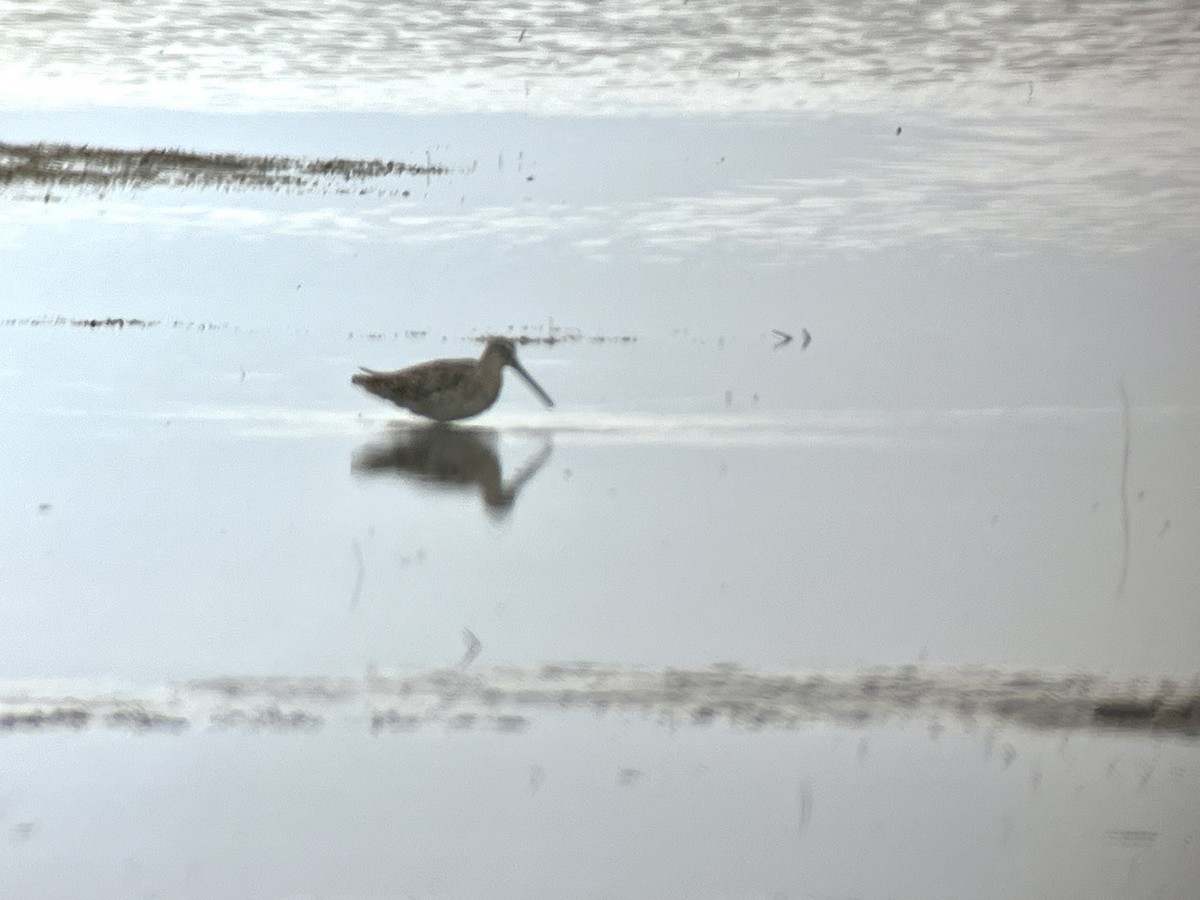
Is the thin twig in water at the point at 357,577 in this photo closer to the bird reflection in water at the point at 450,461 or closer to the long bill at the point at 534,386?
the bird reflection in water at the point at 450,461

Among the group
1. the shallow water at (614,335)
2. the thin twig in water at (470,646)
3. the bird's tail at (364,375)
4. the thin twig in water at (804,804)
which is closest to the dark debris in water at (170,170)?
the shallow water at (614,335)

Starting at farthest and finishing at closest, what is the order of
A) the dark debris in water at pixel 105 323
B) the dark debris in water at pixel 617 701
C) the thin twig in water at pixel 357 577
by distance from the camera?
the dark debris in water at pixel 105 323, the thin twig in water at pixel 357 577, the dark debris in water at pixel 617 701

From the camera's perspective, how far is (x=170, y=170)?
3979 mm

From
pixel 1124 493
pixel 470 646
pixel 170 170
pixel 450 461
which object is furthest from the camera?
pixel 450 461

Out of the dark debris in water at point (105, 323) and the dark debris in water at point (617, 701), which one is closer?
the dark debris in water at point (617, 701)

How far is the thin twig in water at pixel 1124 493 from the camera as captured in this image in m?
3.49

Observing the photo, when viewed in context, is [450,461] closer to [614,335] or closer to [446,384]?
[446,384]

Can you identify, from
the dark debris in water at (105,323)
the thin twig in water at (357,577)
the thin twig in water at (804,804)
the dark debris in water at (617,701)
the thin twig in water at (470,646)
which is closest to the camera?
the thin twig in water at (804,804)

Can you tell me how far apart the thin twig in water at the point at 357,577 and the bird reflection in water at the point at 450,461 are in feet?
1.20

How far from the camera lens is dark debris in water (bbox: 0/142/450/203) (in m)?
A: 3.94

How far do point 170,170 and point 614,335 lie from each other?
119 cm

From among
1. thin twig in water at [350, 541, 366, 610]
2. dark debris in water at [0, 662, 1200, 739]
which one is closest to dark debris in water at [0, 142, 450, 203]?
thin twig in water at [350, 541, 366, 610]

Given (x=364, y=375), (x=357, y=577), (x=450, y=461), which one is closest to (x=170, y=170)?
(x=364, y=375)

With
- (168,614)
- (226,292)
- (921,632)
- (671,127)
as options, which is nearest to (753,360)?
(671,127)
